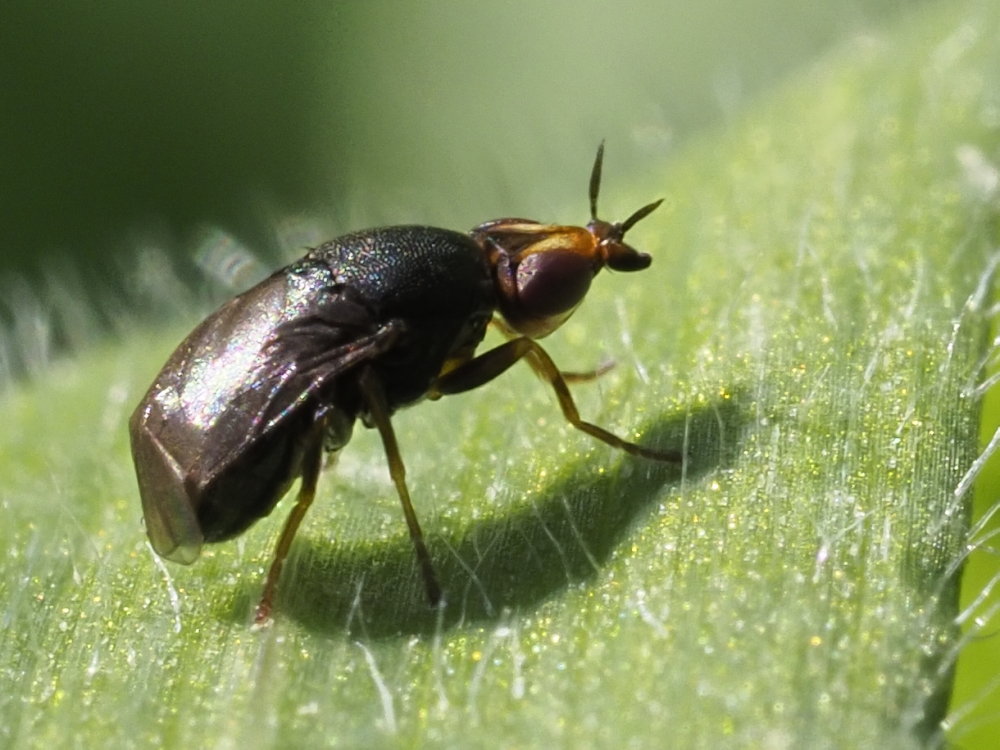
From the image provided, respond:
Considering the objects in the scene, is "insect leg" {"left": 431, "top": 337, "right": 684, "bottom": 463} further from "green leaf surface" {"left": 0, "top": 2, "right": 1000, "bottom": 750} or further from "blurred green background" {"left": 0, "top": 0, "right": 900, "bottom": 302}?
"blurred green background" {"left": 0, "top": 0, "right": 900, "bottom": 302}

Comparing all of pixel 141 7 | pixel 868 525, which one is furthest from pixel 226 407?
pixel 141 7

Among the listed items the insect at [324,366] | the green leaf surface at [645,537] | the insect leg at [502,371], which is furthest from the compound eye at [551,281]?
the green leaf surface at [645,537]

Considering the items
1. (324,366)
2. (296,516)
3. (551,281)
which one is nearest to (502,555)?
(296,516)

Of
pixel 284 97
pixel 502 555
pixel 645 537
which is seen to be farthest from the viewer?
pixel 284 97

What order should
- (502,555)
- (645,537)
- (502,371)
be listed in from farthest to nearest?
1. (502,371)
2. (502,555)
3. (645,537)

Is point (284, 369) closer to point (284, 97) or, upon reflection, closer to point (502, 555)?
point (502, 555)

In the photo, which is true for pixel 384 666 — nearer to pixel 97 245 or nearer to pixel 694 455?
pixel 694 455

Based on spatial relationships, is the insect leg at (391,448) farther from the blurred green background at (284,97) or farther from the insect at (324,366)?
the blurred green background at (284,97)

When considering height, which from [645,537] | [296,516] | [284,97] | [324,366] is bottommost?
[645,537]

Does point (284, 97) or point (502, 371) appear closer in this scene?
point (502, 371)
